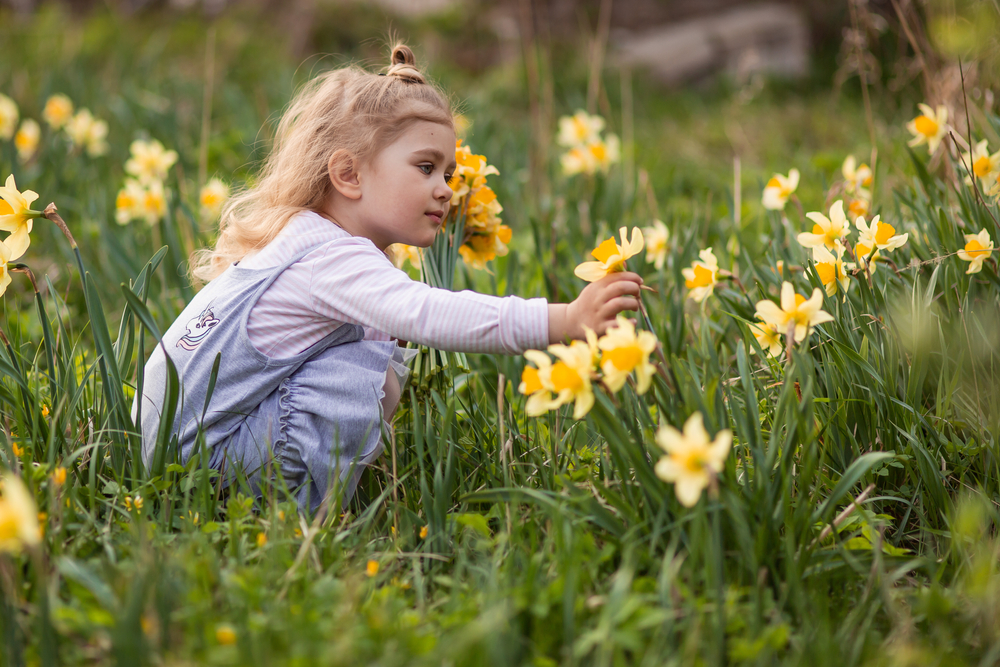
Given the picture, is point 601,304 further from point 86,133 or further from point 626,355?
point 86,133

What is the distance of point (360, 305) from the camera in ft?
4.79

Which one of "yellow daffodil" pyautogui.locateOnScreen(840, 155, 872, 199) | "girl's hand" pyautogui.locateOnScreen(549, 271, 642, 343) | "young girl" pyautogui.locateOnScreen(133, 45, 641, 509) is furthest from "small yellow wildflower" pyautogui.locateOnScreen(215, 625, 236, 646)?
"yellow daffodil" pyautogui.locateOnScreen(840, 155, 872, 199)

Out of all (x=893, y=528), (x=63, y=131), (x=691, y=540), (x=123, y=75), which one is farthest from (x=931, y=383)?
(x=123, y=75)

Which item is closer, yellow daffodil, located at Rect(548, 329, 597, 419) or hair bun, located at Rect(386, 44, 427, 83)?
yellow daffodil, located at Rect(548, 329, 597, 419)

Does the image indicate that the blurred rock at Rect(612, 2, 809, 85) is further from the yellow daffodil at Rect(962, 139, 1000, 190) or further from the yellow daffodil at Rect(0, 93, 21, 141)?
the yellow daffodil at Rect(962, 139, 1000, 190)

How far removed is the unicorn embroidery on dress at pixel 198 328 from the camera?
1.57 metres

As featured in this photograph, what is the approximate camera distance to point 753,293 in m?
2.11

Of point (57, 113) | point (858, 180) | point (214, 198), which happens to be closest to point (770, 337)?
point (858, 180)

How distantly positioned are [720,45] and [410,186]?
7116mm

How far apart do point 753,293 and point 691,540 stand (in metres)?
1.17

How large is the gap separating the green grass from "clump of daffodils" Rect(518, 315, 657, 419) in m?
0.12

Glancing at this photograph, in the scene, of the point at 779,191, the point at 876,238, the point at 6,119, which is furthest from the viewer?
the point at 6,119

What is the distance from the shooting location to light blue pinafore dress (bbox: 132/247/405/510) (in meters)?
1.54

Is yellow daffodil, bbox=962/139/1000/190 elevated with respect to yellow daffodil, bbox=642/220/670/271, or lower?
elevated
